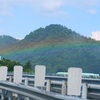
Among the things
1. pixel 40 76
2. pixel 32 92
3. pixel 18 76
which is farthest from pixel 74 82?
pixel 18 76

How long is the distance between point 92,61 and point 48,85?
16994 centimetres

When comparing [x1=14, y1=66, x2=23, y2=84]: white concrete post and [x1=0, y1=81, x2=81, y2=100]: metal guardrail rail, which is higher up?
[x1=14, y1=66, x2=23, y2=84]: white concrete post

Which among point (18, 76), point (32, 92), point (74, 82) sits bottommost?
point (32, 92)

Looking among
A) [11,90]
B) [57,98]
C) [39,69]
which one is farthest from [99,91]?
[57,98]

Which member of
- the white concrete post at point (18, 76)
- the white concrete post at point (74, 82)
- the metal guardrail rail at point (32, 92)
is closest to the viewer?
the metal guardrail rail at point (32, 92)

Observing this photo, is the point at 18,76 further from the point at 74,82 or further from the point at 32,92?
the point at 74,82

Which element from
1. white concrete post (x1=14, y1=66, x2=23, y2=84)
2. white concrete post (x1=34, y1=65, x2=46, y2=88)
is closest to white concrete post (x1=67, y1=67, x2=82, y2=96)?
white concrete post (x1=34, y1=65, x2=46, y2=88)

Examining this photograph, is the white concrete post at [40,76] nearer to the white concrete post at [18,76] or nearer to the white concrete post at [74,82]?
the white concrete post at [18,76]

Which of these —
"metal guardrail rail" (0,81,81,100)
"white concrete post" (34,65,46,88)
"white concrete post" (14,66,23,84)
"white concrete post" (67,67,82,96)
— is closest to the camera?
"metal guardrail rail" (0,81,81,100)

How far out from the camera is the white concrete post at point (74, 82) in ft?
32.6

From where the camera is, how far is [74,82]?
1010 cm

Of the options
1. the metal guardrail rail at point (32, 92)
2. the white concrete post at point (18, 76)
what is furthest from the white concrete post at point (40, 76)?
the white concrete post at point (18, 76)

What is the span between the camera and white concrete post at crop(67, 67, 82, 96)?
32.6 feet

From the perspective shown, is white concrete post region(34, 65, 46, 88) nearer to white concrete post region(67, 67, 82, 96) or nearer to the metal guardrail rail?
the metal guardrail rail
